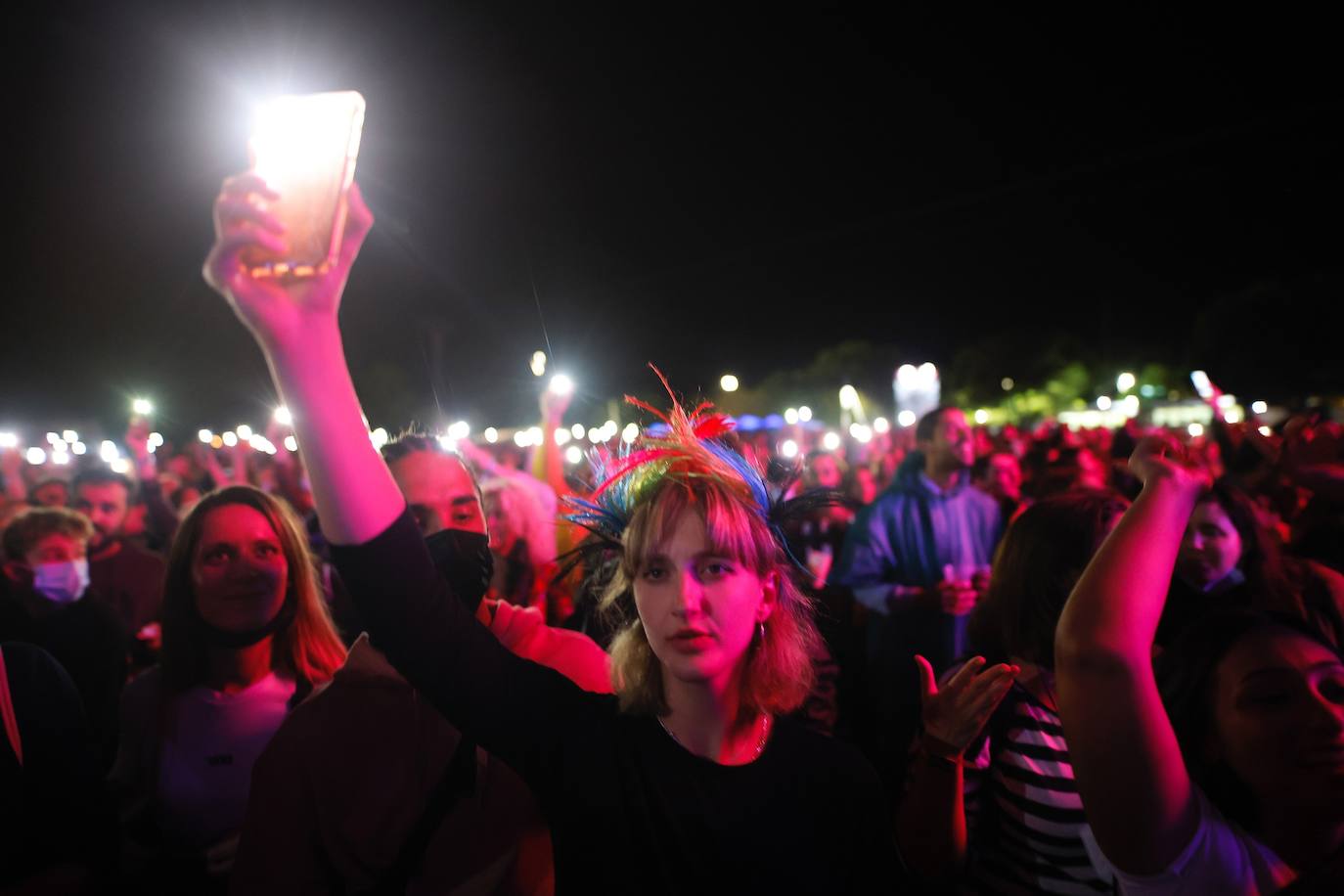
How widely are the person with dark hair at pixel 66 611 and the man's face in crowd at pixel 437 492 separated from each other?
2.01 metres

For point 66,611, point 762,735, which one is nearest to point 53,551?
point 66,611

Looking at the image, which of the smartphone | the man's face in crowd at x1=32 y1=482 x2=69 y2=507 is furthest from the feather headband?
the man's face in crowd at x1=32 y1=482 x2=69 y2=507

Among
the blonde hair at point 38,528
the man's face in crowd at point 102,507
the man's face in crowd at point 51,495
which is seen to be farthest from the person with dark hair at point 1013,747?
the man's face in crowd at point 51,495

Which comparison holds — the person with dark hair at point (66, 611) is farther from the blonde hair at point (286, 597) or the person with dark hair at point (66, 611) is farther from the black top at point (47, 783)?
the black top at point (47, 783)

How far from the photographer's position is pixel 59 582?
4.29 m

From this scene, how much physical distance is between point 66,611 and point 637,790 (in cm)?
374

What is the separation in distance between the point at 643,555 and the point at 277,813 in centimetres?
Answer: 108

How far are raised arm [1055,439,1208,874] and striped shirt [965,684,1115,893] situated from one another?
73cm

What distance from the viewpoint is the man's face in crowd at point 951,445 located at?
214 inches

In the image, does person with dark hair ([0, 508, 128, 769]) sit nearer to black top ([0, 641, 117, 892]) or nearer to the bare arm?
black top ([0, 641, 117, 892])

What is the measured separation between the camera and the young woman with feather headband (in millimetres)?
1479

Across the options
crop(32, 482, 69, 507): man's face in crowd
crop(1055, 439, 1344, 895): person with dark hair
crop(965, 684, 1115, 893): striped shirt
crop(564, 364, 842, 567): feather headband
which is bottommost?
crop(965, 684, 1115, 893): striped shirt

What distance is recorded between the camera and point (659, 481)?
2029 millimetres

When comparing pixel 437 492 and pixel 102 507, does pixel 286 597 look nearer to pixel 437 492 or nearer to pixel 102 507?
pixel 437 492
